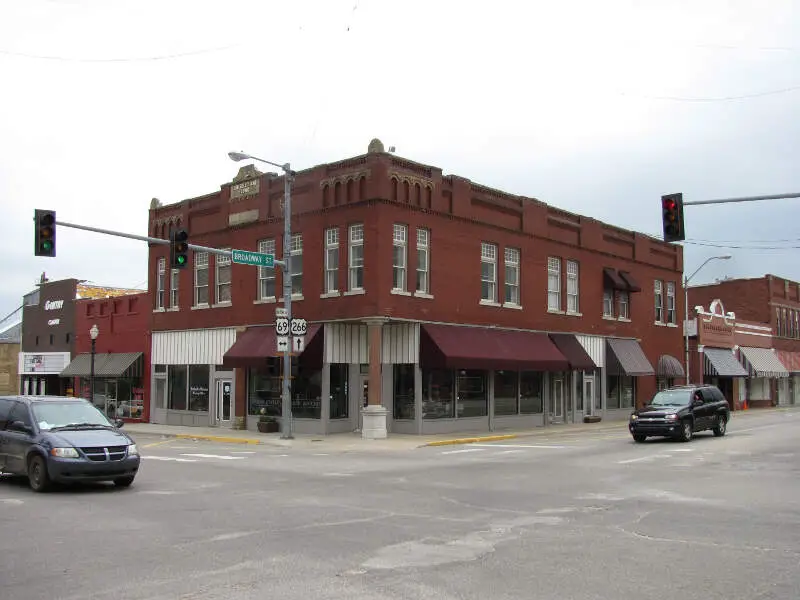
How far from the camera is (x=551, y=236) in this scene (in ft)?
122

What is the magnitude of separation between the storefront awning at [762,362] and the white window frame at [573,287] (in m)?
23.3

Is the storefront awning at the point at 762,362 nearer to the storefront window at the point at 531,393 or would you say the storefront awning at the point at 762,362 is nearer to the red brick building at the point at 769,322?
the red brick building at the point at 769,322

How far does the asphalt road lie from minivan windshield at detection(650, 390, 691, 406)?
7879 mm

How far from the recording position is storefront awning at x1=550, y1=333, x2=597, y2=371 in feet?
119

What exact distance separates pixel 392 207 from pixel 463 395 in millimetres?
7963

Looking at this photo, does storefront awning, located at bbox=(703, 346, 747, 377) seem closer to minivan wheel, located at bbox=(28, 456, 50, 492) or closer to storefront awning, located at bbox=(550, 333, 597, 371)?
storefront awning, located at bbox=(550, 333, 597, 371)

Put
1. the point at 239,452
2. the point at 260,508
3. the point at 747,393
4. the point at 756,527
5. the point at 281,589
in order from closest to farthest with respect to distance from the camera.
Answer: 1. the point at 281,589
2. the point at 756,527
3. the point at 260,508
4. the point at 239,452
5. the point at 747,393

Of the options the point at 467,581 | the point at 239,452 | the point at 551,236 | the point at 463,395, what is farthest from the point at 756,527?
the point at 551,236

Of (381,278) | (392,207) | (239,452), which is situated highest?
(392,207)

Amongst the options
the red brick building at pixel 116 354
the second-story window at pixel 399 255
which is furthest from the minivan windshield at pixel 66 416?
the red brick building at pixel 116 354

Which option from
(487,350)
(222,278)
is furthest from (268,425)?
(487,350)

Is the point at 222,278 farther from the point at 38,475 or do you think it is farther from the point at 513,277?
the point at 38,475

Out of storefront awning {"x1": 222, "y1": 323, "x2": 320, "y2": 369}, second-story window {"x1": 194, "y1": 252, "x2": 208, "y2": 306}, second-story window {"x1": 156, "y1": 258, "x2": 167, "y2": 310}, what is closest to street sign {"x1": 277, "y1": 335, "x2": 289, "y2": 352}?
storefront awning {"x1": 222, "y1": 323, "x2": 320, "y2": 369}

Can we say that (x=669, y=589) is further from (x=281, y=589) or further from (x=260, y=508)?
(x=260, y=508)
